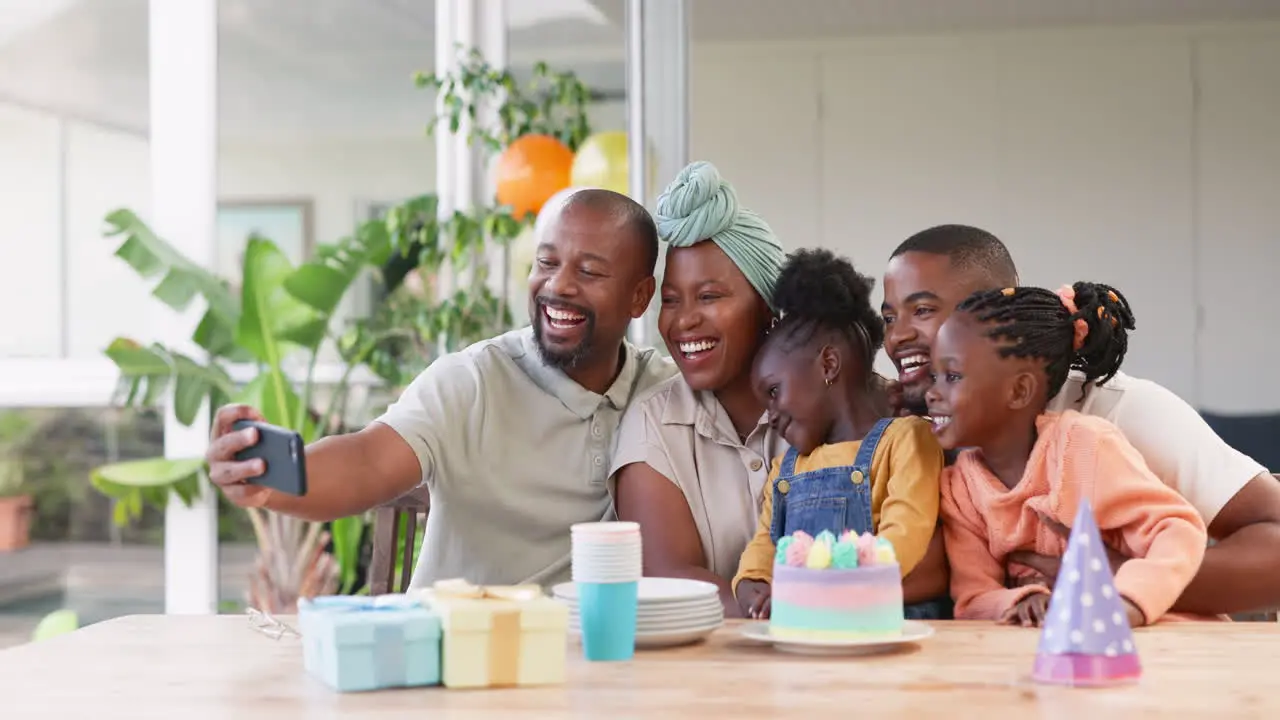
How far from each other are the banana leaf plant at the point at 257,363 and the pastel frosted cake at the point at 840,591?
3372mm

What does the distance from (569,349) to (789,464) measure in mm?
436

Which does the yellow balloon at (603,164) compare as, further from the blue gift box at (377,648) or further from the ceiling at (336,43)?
the blue gift box at (377,648)

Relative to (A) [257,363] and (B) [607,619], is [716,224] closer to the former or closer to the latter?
(B) [607,619]

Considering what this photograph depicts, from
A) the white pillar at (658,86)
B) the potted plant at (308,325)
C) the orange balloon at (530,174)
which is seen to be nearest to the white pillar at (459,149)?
the potted plant at (308,325)

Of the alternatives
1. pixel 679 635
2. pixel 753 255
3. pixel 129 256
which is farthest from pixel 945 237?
pixel 129 256

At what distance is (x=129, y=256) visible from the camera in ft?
15.9

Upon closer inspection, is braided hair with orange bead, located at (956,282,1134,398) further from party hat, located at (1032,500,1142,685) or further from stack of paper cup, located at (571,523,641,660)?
stack of paper cup, located at (571,523,641,660)

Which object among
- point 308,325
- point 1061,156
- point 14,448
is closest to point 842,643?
point 308,325

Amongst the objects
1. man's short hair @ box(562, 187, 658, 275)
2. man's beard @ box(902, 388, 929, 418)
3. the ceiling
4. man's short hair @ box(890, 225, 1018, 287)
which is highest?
the ceiling

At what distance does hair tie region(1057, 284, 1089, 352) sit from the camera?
199 centimetres

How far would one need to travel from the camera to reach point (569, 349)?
2.40 metres

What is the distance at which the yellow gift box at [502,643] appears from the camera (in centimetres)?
147

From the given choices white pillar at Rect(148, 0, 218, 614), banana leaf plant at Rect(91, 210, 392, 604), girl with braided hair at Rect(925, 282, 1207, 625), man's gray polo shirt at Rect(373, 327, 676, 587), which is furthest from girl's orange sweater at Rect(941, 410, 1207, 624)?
white pillar at Rect(148, 0, 218, 614)

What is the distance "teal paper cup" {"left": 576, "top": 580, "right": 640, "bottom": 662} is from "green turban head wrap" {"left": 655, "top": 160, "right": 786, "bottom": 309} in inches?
34.6
